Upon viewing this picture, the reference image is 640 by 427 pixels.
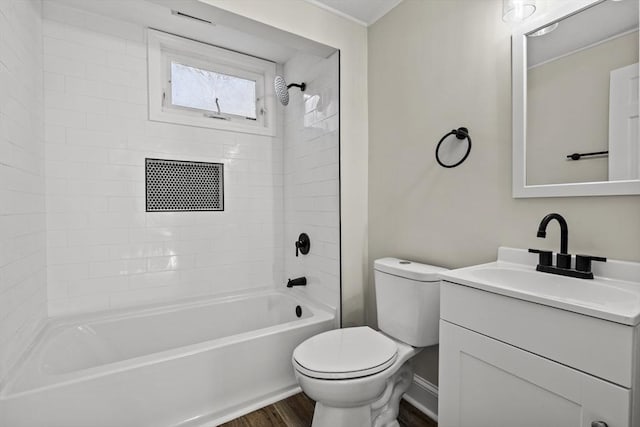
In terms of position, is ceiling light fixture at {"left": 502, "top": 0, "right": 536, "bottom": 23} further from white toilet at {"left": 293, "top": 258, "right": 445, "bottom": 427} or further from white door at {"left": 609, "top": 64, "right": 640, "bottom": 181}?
white toilet at {"left": 293, "top": 258, "right": 445, "bottom": 427}

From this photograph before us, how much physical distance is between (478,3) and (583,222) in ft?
3.65

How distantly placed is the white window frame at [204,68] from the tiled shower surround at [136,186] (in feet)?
0.21

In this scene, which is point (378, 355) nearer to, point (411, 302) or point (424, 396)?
point (411, 302)

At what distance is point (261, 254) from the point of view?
262cm

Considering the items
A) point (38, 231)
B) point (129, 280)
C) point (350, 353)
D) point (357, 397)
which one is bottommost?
point (357, 397)

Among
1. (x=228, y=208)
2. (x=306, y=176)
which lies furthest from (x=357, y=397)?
(x=228, y=208)

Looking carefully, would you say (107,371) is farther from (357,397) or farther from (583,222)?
(583,222)

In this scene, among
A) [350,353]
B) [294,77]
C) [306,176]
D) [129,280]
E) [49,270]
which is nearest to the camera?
[350,353]

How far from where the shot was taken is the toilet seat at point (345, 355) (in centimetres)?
127

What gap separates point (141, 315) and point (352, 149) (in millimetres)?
1804

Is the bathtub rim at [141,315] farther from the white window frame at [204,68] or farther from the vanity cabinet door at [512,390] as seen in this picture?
the white window frame at [204,68]

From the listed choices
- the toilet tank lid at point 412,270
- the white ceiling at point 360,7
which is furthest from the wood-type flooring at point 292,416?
the white ceiling at point 360,7

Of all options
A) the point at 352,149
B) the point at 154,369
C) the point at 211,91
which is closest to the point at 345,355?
the point at 154,369

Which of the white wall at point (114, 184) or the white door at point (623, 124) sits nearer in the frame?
the white door at point (623, 124)
